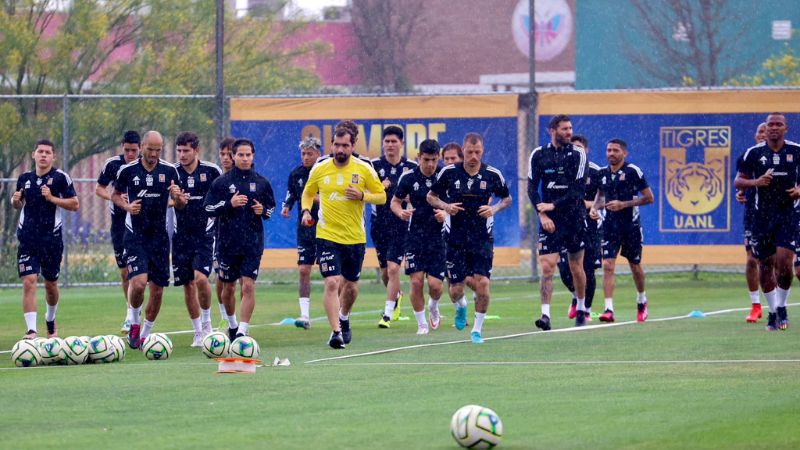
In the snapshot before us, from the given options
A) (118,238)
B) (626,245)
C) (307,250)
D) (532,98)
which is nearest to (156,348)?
(118,238)

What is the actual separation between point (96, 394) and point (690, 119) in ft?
52.0

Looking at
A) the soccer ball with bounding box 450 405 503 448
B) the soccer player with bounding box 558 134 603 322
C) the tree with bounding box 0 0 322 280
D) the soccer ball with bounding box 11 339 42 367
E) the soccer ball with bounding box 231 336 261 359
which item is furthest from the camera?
the tree with bounding box 0 0 322 280

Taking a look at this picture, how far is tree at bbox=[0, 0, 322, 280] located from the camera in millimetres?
28234

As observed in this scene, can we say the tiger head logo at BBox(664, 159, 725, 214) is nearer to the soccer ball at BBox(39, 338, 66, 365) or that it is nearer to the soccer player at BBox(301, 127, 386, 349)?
the soccer player at BBox(301, 127, 386, 349)

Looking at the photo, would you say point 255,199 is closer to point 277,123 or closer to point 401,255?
point 401,255

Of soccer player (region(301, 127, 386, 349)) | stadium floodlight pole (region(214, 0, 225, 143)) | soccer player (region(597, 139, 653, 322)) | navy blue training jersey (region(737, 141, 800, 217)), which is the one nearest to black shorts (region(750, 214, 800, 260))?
navy blue training jersey (region(737, 141, 800, 217))

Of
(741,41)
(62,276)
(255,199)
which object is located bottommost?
(62,276)

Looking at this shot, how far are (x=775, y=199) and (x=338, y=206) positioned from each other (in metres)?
4.74

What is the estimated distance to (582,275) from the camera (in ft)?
54.5

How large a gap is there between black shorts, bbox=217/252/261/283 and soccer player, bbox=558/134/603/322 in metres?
4.46

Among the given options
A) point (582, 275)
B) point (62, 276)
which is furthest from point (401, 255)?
point (62, 276)

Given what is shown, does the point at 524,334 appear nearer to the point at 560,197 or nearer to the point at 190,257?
the point at 560,197

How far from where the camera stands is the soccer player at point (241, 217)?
581 inches

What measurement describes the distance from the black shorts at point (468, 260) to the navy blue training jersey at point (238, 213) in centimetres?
206
